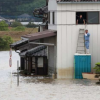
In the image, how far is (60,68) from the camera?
3934 cm

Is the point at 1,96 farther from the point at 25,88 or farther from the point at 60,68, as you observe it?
the point at 60,68

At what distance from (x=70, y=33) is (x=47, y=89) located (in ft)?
20.8

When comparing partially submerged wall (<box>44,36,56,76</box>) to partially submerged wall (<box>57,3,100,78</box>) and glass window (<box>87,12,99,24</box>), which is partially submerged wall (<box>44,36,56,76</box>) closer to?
partially submerged wall (<box>57,3,100,78</box>)

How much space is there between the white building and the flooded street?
1.45 m

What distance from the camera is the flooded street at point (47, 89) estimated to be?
30.6m

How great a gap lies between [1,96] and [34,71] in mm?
12267

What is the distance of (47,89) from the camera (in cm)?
3409

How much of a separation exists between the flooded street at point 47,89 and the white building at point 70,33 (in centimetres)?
145

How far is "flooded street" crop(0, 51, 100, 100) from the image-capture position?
30.6m

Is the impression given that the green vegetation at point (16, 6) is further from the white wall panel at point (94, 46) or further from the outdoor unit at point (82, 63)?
the outdoor unit at point (82, 63)

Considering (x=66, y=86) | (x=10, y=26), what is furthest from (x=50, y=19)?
(x=10, y=26)

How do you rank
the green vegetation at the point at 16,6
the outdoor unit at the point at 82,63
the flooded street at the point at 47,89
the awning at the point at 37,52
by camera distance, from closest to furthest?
1. the flooded street at the point at 47,89
2. the outdoor unit at the point at 82,63
3. the awning at the point at 37,52
4. the green vegetation at the point at 16,6

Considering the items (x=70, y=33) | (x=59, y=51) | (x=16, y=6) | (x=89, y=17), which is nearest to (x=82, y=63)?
(x=59, y=51)

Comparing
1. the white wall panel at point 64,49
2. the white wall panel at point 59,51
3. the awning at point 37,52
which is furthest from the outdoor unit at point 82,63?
the awning at point 37,52
